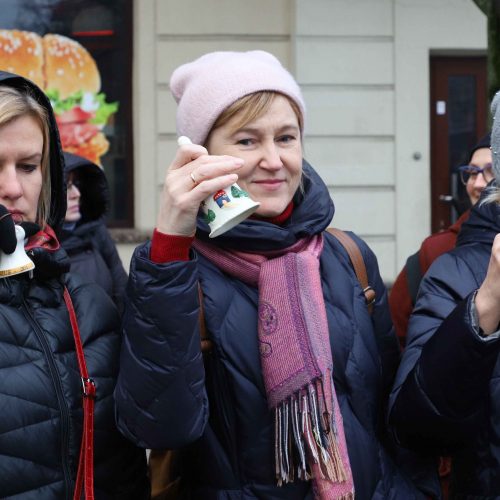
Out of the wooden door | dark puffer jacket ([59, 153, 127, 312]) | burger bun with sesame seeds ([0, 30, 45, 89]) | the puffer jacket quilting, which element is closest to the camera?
the puffer jacket quilting

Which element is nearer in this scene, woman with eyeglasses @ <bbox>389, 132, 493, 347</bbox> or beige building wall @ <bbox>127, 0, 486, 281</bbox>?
woman with eyeglasses @ <bbox>389, 132, 493, 347</bbox>

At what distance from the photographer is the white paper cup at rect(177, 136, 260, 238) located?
6.37ft

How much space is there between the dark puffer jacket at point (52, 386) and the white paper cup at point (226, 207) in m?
0.40

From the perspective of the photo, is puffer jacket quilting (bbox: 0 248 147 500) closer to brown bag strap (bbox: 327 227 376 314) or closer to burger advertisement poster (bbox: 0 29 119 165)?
brown bag strap (bbox: 327 227 376 314)

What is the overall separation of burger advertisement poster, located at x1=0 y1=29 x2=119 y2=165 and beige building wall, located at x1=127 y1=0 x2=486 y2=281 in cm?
34

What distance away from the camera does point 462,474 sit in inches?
87.8

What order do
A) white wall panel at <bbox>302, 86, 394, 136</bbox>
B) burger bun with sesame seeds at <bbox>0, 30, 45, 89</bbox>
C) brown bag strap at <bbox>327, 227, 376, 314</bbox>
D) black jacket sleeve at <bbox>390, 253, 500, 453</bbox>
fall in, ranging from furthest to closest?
white wall panel at <bbox>302, 86, 394, 136</bbox>
burger bun with sesame seeds at <bbox>0, 30, 45, 89</bbox>
brown bag strap at <bbox>327, 227, 376, 314</bbox>
black jacket sleeve at <bbox>390, 253, 500, 453</bbox>

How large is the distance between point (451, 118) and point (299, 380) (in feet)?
22.9

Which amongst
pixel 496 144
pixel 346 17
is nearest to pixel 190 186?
pixel 496 144

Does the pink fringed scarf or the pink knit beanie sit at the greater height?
the pink knit beanie

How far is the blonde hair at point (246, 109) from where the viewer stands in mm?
2242

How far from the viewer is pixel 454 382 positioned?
205cm

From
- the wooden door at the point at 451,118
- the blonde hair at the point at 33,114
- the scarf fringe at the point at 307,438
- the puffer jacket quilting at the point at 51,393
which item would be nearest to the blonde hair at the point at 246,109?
the blonde hair at the point at 33,114

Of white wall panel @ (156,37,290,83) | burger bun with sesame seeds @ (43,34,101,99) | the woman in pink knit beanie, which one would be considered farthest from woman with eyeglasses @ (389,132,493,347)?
burger bun with sesame seeds @ (43,34,101,99)
